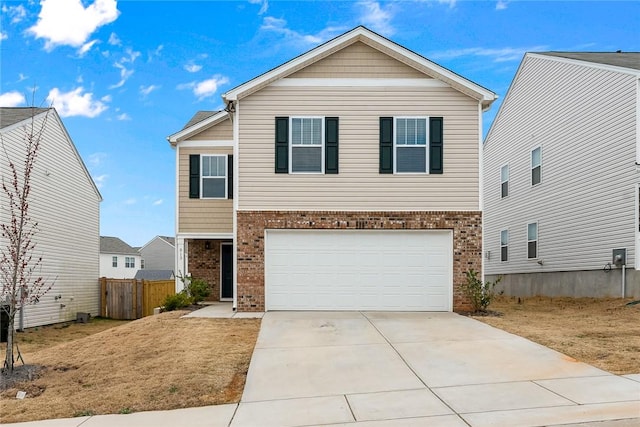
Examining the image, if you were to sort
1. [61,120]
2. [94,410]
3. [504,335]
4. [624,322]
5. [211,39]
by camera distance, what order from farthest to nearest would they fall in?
1. [61,120]
2. [211,39]
3. [624,322]
4. [504,335]
5. [94,410]

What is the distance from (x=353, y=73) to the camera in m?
14.5

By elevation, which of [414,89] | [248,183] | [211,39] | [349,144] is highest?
[211,39]

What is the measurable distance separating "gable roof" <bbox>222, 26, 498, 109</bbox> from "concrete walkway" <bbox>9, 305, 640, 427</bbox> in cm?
652

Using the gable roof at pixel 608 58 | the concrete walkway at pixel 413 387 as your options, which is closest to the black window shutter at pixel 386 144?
the concrete walkway at pixel 413 387

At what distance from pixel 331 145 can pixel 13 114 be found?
11.6 metres

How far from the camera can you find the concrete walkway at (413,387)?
6.26m

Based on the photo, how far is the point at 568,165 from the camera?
18719 mm

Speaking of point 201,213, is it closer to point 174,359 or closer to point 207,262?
point 207,262

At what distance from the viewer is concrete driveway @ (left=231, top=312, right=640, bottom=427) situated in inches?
247

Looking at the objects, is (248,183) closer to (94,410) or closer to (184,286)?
(184,286)

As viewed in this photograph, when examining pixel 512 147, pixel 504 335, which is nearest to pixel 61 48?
pixel 504 335

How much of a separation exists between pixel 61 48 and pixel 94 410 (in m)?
14.6

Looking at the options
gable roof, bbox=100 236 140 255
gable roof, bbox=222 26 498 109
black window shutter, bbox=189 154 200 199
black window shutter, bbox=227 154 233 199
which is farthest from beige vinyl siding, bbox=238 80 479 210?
gable roof, bbox=100 236 140 255

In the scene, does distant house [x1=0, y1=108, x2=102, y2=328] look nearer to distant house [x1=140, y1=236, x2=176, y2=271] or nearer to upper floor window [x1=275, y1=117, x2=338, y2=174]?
upper floor window [x1=275, y1=117, x2=338, y2=174]
